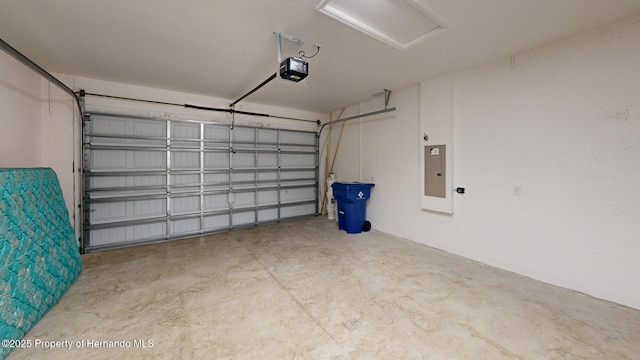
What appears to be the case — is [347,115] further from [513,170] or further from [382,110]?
[513,170]

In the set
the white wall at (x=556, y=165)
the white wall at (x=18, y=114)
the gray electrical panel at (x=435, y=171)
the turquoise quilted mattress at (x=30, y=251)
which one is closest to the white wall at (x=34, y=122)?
the white wall at (x=18, y=114)

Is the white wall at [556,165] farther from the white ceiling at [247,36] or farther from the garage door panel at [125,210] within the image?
the garage door panel at [125,210]

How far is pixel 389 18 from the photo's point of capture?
7.36 feet

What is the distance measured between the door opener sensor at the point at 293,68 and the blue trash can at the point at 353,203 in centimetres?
258

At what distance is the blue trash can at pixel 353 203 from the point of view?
4602 millimetres

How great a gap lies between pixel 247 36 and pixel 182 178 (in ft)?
10.2

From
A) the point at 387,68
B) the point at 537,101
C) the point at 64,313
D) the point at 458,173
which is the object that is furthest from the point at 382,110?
the point at 64,313

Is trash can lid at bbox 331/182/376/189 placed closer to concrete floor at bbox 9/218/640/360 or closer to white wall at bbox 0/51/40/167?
concrete floor at bbox 9/218/640/360

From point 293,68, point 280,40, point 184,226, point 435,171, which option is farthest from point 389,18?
point 184,226

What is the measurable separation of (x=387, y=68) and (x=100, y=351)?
4169 mm

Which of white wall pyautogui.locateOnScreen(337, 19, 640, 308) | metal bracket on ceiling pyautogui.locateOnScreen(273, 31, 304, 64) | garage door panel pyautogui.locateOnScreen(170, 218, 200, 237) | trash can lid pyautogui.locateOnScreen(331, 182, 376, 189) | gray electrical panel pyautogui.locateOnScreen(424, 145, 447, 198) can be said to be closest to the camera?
white wall pyautogui.locateOnScreen(337, 19, 640, 308)

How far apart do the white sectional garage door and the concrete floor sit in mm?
902

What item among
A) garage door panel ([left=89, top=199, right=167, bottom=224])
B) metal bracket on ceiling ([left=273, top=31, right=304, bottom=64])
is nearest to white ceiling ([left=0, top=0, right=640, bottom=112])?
metal bracket on ceiling ([left=273, top=31, right=304, bottom=64])

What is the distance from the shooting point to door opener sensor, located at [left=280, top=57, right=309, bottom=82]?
2350mm
